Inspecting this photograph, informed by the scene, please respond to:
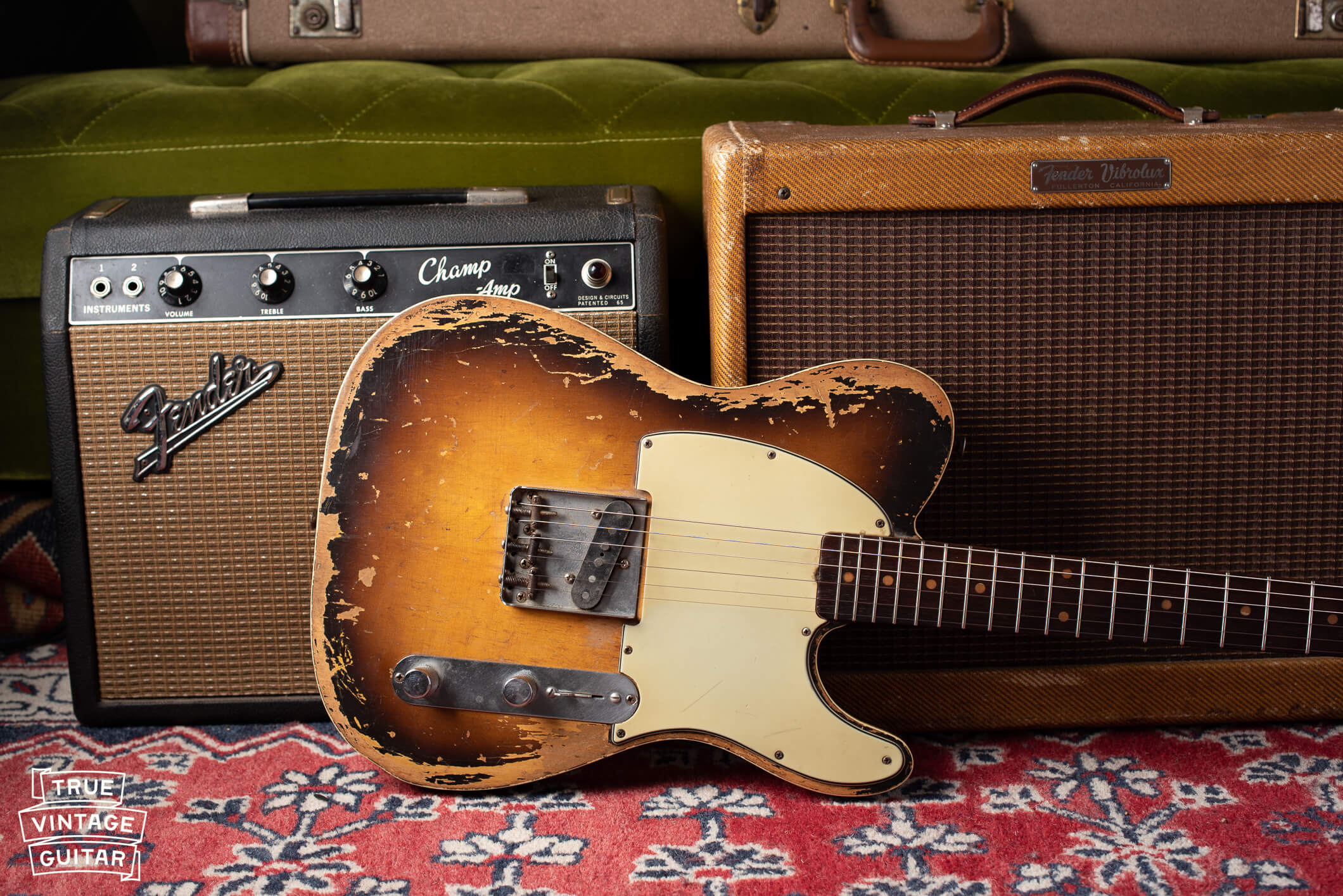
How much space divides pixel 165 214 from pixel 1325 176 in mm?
1049

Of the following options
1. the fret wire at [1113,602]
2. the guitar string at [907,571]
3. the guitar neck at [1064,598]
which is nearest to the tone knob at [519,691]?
the guitar string at [907,571]

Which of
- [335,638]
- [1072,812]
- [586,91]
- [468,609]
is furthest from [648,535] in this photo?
[586,91]

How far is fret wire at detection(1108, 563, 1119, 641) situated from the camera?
2.41ft

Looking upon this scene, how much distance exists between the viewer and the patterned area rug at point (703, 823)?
0.69 meters

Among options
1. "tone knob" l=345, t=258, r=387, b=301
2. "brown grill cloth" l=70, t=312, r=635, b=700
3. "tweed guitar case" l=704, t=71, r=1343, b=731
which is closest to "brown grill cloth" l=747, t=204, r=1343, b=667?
"tweed guitar case" l=704, t=71, r=1343, b=731

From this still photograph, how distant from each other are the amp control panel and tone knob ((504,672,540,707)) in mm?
333

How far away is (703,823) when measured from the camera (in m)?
0.75

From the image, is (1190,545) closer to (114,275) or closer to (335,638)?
(335,638)

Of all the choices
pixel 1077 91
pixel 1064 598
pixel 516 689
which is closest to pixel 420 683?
pixel 516 689

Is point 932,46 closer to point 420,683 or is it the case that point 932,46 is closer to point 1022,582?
point 1022,582

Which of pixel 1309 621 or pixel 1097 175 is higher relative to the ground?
pixel 1097 175

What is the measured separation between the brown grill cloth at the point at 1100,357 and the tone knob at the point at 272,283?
1.37ft

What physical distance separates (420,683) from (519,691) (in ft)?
0.26

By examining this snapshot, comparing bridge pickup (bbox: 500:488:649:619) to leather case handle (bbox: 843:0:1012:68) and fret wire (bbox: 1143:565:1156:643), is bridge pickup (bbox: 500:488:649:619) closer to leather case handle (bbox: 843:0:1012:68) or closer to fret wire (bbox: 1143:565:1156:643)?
fret wire (bbox: 1143:565:1156:643)
